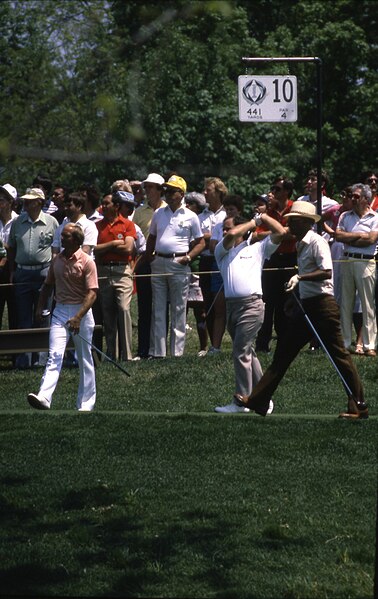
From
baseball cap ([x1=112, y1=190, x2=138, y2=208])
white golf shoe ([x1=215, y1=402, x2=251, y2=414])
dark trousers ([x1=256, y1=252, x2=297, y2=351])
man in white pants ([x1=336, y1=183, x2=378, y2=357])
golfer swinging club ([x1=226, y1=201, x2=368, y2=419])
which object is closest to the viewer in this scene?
golfer swinging club ([x1=226, y1=201, x2=368, y2=419])

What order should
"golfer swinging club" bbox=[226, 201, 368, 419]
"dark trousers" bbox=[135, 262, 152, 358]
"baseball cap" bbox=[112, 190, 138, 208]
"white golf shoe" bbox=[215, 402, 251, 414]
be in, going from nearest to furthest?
"golfer swinging club" bbox=[226, 201, 368, 419]
"white golf shoe" bbox=[215, 402, 251, 414]
"baseball cap" bbox=[112, 190, 138, 208]
"dark trousers" bbox=[135, 262, 152, 358]

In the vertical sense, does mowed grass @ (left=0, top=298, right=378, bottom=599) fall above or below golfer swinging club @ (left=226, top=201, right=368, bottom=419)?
below

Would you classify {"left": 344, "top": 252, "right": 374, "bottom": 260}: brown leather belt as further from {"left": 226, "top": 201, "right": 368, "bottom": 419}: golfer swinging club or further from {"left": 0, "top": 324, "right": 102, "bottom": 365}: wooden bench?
{"left": 226, "top": 201, "right": 368, "bottom": 419}: golfer swinging club

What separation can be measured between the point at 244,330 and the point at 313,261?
0.89 m

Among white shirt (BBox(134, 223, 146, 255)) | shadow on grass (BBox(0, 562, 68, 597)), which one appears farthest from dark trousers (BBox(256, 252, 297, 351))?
shadow on grass (BBox(0, 562, 68, 597))

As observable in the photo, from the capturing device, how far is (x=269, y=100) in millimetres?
11250

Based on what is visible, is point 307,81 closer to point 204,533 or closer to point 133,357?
point 133,357

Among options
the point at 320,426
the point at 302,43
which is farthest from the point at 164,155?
the point at 320,426

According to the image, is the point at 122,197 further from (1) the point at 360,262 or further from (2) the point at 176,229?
(1) the point at 360,262

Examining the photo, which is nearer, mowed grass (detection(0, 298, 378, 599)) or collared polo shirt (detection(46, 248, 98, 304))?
mowed grass (detection(0, 298, 378, 599))

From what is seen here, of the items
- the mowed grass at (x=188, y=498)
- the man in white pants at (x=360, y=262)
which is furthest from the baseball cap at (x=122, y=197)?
the mowed grass at (x=188, y=498)

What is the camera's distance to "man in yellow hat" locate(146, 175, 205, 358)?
1346 centimetres

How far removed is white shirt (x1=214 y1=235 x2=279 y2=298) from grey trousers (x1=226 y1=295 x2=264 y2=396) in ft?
0.26

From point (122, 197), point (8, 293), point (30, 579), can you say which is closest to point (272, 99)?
point (122, 197)
